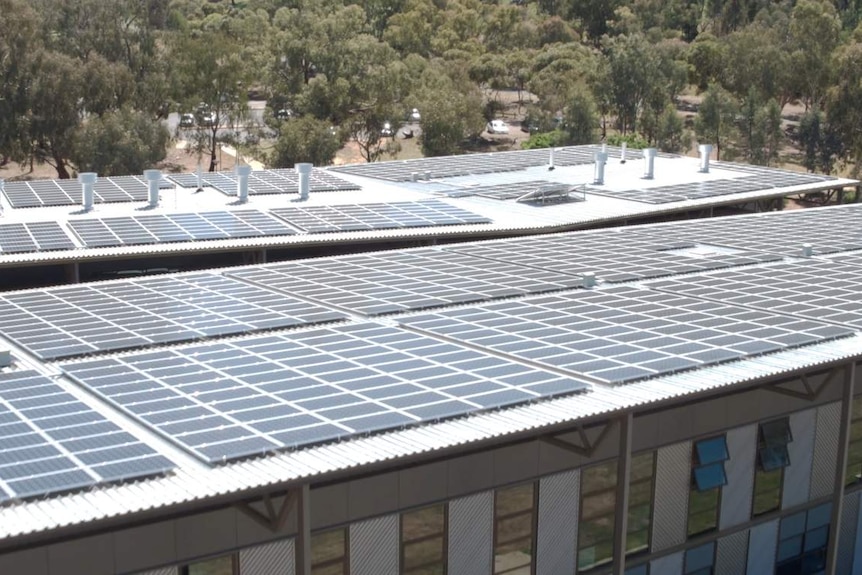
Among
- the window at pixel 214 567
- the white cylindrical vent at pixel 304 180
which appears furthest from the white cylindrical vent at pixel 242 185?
the window at pixel 214 567

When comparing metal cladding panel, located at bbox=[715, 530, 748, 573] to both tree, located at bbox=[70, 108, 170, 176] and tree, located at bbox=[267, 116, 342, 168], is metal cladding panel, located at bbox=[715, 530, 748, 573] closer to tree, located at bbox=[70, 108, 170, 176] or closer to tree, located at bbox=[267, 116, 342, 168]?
tree, located at bbox=[70, 108, 170, 176]

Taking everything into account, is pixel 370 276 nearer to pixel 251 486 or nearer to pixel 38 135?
pixel 251 486

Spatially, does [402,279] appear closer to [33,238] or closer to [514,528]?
[514,528]

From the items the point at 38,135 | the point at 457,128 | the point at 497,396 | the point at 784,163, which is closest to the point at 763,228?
the point at 497,396


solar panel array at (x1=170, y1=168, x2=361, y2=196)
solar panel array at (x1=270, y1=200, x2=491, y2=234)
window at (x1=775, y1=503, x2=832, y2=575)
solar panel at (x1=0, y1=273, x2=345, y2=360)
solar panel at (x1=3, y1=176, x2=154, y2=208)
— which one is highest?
solar panel array at (x1=170, y1=168, x2=361, y2=196)

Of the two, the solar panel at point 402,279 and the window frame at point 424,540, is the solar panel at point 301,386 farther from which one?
the solar panel at point 402,279

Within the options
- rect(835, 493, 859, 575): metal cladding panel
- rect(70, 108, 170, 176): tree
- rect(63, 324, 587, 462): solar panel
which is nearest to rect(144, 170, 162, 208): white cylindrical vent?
rect(63, 324, 587, 462): solar panel
